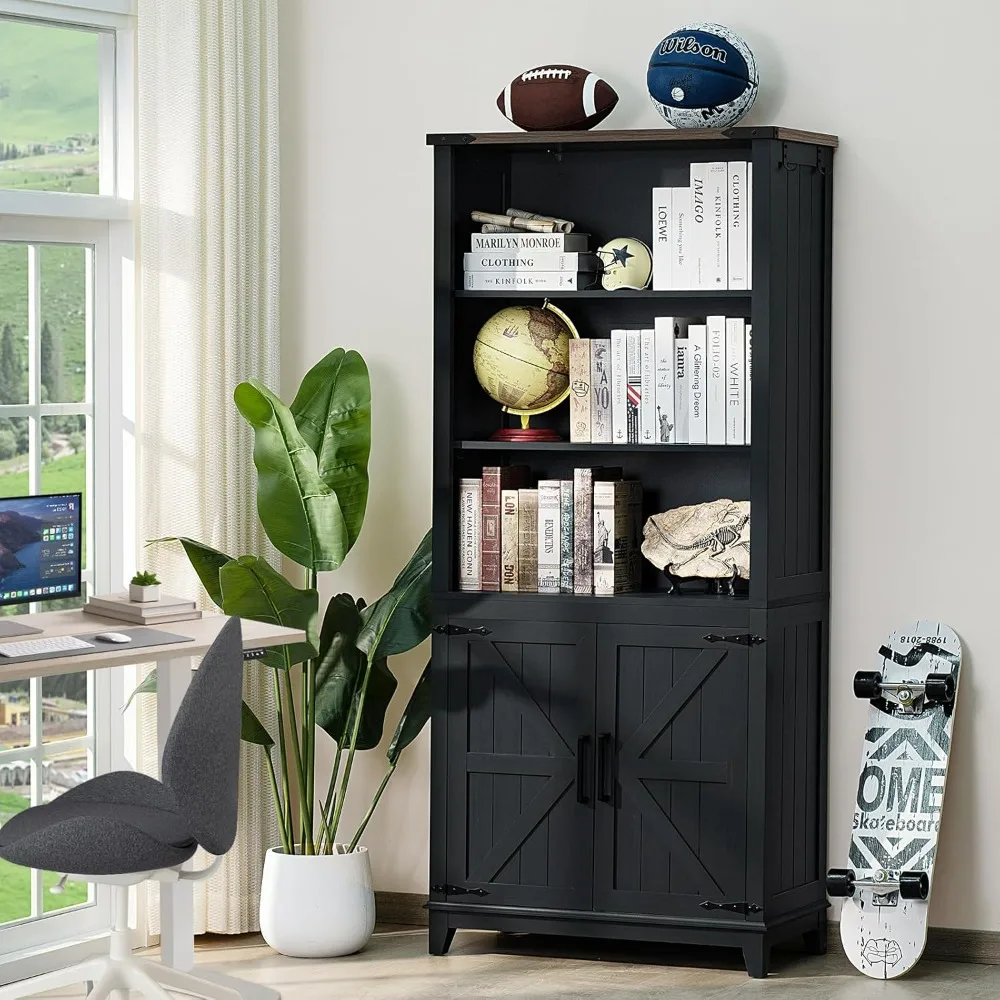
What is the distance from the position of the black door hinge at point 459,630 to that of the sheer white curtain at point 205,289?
0.52 m

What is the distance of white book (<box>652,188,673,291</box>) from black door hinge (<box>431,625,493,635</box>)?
939 mm

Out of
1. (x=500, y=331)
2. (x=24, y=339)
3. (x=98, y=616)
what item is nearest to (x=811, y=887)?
(x=500, y=331)

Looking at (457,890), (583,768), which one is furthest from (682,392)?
(457,890)

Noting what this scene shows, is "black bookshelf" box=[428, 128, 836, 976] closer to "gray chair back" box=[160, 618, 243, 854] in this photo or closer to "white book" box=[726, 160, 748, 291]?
"white book" box=[726, 160, 748, 291]

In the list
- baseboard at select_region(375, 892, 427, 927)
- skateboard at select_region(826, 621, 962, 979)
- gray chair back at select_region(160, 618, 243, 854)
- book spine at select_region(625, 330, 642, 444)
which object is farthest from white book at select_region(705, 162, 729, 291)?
baseboard at select_region(375, 892, 427, 927)

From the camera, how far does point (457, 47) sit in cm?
411

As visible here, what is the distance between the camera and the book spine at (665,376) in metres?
3.77

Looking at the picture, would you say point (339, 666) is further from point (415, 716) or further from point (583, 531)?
point (583, 531)

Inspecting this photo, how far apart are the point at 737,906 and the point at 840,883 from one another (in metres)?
0.25

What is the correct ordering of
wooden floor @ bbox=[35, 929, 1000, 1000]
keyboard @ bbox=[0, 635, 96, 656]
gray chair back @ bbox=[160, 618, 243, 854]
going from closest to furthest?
gray chair back @ bbox=[160, 618, 243, 854] < keyboard @ bbox=[0, 635, 96, 656] < wooden floor @ bbox=[35, 929, 1000, 1000]

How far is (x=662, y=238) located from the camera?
379 cm

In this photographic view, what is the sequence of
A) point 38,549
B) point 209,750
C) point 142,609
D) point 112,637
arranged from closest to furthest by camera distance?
1. point 209,750
2. point 112,637
3. point 38,549
4. point 142,609

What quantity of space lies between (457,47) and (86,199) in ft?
3.46

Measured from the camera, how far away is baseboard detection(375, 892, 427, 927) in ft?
13.8
